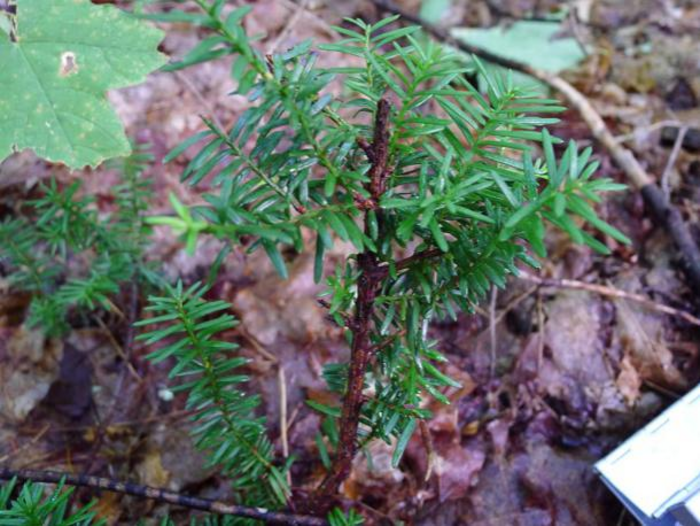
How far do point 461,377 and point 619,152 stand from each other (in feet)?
4.09

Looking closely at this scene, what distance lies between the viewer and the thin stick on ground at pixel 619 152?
2232 millimetres

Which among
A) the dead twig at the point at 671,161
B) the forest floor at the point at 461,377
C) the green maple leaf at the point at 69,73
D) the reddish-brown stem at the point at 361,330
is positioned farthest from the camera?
the dead twig at the point at 671,161

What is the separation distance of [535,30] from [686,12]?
800mm

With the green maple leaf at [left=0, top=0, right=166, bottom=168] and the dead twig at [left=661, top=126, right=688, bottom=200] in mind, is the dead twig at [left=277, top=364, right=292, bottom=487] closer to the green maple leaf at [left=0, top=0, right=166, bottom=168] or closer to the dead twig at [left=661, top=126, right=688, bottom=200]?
the green maple leaf at [left=0, top=0, right=166, bottom=168]

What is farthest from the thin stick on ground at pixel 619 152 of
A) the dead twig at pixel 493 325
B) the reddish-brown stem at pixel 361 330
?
the reddish-brown stem at pixel 361 330

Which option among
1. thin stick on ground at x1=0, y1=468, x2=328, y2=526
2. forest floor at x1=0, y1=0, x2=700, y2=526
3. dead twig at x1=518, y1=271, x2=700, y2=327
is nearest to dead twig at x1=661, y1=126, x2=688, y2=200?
forest floor at x1=0, y1=0, x2=700, y2=526

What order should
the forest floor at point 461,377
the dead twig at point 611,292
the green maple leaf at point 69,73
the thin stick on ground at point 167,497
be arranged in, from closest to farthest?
the thin stick on ground at point 167,497
the green maple leaf at point 69,73
the forest floor at point 461,377
the dead twig at point 611,292

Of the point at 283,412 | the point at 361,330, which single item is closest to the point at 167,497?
the point at 283,412

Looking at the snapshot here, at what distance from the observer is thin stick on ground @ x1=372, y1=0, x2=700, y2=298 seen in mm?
2232

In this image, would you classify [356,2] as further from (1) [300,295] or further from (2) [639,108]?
(1) [300,295]

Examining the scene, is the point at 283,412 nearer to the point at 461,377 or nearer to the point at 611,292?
the point at 461,377

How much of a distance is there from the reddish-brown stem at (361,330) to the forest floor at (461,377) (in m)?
0.26

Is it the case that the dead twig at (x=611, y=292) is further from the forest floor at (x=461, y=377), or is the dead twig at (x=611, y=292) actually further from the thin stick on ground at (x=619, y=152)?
the thin stick on ground at (x=619, y=152)

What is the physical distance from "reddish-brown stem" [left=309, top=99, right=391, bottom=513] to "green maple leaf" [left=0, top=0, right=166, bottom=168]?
992mm
